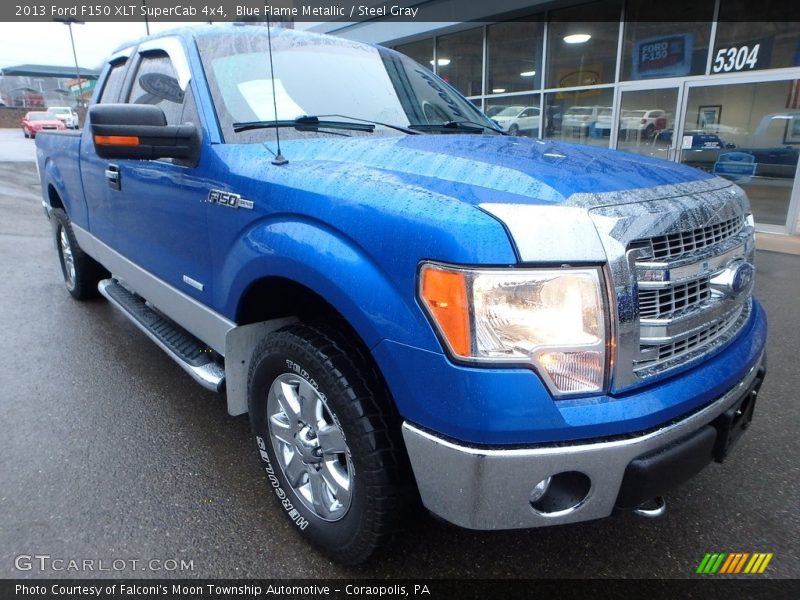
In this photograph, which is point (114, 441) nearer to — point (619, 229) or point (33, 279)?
point (619, 229)

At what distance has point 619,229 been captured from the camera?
1.44 metres

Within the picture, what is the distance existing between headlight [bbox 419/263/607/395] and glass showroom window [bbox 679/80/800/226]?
864 cm

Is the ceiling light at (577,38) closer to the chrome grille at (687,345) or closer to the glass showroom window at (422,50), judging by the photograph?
the glass showroom window at (422,50)

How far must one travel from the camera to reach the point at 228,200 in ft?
A: 7.03

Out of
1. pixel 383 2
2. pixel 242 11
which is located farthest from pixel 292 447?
pixel 383 2

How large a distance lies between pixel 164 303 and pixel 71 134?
2.24 metres

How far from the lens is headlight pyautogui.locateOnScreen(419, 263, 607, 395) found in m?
1.39

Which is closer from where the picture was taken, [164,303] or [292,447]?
[292,447]

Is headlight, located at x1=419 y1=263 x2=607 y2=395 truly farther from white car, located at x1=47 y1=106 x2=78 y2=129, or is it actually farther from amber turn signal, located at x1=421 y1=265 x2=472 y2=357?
white car, located at x1=47 y1=106 x2=78 y2=129

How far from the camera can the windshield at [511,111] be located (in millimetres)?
11663

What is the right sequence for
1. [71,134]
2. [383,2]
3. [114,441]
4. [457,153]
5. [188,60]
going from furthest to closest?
1. [383,2]
2. [71,134]
3. [114,441]
4. [188,60]
5. [457,153]

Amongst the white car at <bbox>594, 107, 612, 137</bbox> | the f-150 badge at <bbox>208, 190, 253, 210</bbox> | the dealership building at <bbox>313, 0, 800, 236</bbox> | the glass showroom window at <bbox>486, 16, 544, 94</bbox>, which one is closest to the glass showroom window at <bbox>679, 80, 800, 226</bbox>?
the dealership building at <bbox>313, 0, 800, 236</bbox>

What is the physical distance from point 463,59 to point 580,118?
359 cm

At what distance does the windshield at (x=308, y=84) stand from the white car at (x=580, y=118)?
321 inches
